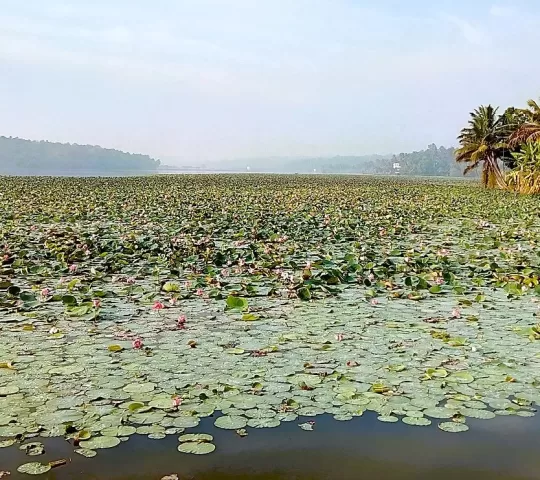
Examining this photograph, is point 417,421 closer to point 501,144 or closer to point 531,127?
point 531,127

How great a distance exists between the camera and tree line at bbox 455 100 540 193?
65.9 ft

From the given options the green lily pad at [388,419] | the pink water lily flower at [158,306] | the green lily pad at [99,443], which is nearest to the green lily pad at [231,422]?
the green lily pad at [99,443]

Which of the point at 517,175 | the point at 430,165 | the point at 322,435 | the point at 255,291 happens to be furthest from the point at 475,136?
the point at 430,165

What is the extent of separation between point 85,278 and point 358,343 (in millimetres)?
2988

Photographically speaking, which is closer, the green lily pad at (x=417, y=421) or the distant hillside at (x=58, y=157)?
the green lily pad at (x=417, y=421)

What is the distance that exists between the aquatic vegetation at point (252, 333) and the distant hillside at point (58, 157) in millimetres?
110670

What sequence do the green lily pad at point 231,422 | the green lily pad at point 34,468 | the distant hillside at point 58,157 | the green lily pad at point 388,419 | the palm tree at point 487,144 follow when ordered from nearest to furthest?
the green lily pad at point 34,468, the green lily pad at point 231,422, the green lily pad at point 388,419, the palm tree at point 487,144, the distant hillside at point 58,157

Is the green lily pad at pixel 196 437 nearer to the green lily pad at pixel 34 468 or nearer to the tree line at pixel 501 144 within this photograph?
the green lily pad at pixel 34 468

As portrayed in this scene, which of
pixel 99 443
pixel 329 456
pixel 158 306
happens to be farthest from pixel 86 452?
pixel 158 306

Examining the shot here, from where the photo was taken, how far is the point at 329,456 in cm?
237

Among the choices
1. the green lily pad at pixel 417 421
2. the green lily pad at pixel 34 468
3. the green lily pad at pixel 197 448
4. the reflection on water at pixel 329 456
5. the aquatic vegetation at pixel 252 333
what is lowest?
the reflection on water at pixel 329 456

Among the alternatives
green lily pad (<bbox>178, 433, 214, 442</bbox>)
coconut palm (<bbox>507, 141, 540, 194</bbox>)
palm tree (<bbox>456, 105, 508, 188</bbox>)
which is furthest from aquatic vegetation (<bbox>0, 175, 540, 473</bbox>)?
palm tree (<bbox>456, 105, 508, 188</bbox>)

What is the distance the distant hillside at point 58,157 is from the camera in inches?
4833

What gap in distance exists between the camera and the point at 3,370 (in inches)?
123
